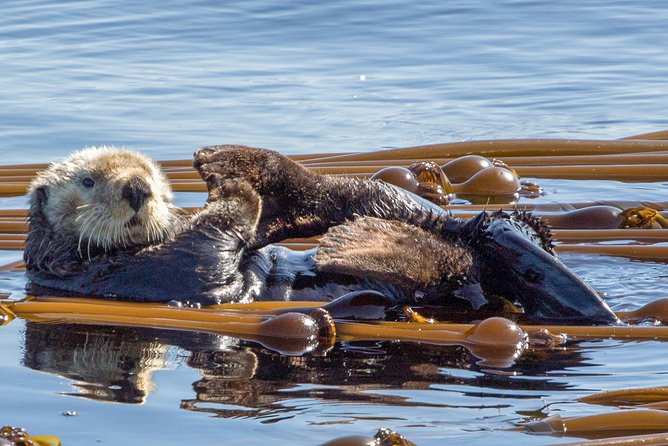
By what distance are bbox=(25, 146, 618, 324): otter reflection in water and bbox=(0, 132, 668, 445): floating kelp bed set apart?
7.0 inches

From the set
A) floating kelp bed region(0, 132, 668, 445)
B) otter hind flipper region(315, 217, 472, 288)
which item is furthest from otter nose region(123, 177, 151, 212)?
otter hind flipper region(315, 217, 472, 288)

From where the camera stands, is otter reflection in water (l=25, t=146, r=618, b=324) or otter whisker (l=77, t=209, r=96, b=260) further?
otter whisker (l=77, t=209, r=96, b=260)

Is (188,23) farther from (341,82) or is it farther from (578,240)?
(578,240)

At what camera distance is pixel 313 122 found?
9.48 m

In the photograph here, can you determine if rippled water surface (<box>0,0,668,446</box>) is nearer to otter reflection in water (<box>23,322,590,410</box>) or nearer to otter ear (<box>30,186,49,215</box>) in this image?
otter reflection in water (<box>23,322,590,410</box>)

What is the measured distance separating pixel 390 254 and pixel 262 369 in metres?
0.88

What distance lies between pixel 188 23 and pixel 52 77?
397 centimetres

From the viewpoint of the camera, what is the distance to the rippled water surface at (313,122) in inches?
132

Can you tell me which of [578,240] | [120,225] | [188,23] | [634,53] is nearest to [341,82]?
[634,53]

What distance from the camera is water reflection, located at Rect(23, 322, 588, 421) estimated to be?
3494 millimetres

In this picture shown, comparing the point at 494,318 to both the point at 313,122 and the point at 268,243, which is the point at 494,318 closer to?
the point at 268,243

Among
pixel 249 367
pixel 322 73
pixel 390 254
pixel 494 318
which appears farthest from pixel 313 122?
pixel 249 367

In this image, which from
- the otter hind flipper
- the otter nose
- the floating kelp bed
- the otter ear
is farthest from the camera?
the otter ear

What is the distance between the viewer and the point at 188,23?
597 inches
